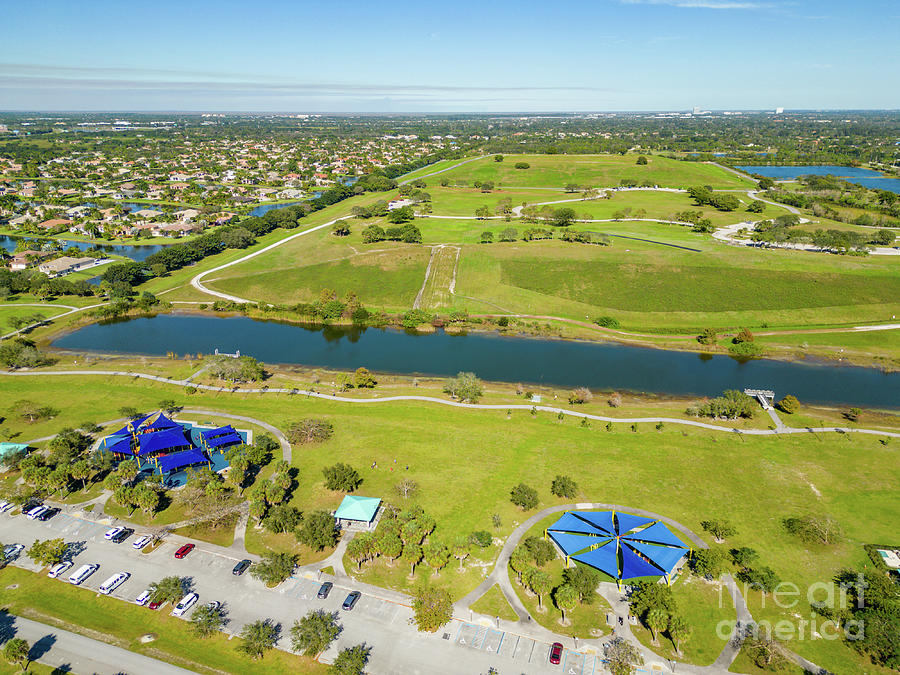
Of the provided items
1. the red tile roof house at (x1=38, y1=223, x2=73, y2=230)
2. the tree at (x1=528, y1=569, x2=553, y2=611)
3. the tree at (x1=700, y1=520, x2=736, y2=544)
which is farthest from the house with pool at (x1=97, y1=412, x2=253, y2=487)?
the red tile roof house at (x1=38, y1=223, x2=73, y2=230)

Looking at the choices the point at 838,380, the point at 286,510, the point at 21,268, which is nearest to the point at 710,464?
the point at 838,380

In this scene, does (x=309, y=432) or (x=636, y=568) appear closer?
(x=636, y=568)

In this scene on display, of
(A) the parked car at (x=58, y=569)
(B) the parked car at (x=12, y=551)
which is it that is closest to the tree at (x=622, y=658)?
(A) the parked car at (x=58, y=569)

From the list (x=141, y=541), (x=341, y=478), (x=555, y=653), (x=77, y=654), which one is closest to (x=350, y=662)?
(x=555, y=653)

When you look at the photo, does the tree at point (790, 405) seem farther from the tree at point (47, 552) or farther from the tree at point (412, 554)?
the tree at point (47, 552)

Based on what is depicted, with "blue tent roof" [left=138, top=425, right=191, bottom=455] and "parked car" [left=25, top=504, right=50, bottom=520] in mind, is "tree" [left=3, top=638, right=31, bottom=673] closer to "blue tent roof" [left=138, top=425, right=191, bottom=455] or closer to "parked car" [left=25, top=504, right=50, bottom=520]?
"parked car" [left=25, top=504, right=50, bottom=520]

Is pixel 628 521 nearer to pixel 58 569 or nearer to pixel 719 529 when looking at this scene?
pixel 719 529

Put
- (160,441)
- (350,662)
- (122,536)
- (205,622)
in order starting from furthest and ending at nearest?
(160,441) → (122,536) → (205,622) → (350,662)
